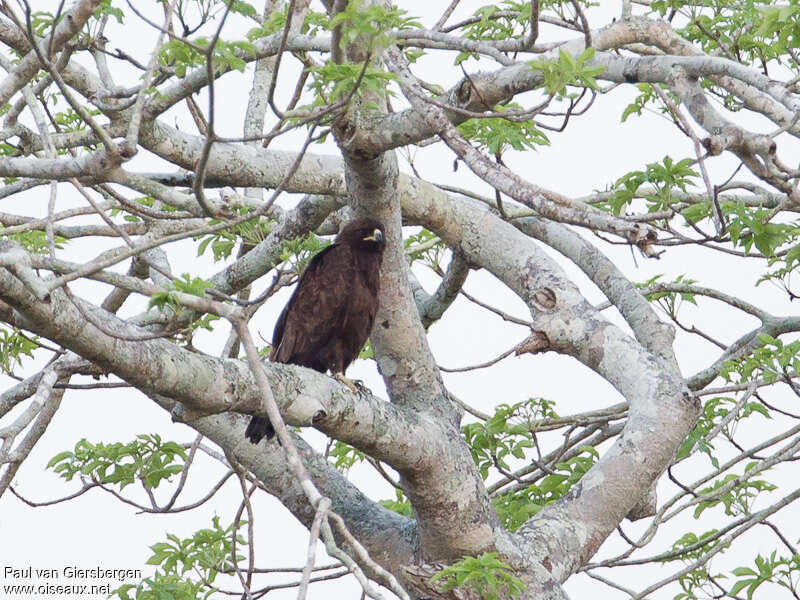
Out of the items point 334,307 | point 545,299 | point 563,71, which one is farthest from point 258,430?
point 563,71

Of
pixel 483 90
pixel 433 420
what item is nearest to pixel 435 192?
pixel 433 420

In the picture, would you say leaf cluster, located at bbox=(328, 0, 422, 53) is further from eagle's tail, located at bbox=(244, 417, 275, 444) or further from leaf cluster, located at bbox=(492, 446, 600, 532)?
leaf cluster, located at bbox=(492, 446, 600, 532)

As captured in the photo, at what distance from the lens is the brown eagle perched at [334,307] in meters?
4.91

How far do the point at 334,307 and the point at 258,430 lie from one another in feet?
2.72

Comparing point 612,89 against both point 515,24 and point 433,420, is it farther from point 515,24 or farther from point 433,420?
point 433,420

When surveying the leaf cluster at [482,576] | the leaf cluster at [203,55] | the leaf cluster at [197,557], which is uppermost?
the leaf cluster at [203,55]

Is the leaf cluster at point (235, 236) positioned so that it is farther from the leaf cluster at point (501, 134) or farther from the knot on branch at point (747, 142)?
the knot on branch at point (747, 142)

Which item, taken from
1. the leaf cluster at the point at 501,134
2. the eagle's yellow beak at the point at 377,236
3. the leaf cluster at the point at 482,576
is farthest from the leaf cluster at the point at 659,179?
the leaf cluster at the point at 482,576

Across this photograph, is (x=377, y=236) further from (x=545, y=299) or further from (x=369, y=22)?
(x=369, y=22)

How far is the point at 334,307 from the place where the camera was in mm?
5020

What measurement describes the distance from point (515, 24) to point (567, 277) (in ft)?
4.44

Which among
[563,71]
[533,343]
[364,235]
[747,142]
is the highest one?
[364,235]

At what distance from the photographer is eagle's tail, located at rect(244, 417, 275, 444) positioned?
4.39 metres

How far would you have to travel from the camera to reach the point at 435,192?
533 centimetres
